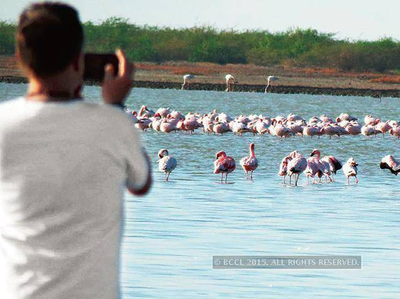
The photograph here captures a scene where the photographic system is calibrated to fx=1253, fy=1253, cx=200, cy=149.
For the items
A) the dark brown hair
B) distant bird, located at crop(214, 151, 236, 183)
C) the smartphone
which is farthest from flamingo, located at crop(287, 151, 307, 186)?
the dark brown hair

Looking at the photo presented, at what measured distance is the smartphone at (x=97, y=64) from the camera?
2572 mm

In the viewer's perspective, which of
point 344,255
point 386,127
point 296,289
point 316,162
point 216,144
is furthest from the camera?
point 386,127

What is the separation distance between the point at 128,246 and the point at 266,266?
1.01 metres

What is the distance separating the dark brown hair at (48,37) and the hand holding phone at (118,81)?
0.11m

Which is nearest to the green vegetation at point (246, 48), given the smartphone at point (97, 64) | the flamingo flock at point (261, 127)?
the flamingo flock at point (261, 127)

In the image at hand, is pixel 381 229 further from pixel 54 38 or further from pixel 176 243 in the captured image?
pixel 54 38

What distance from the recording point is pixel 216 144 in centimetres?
2073

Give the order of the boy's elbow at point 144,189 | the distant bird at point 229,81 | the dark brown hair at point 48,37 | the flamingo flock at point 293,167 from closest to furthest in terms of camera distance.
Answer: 1. the dark brown hair at point 48,37
2. the boy's elbow at point 144,189
3. the flamingo flock at point 293,167
4. the distant bird at point 229,81

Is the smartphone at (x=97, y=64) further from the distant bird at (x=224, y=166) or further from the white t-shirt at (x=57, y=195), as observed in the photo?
the distant bird at (x=224, y=166)

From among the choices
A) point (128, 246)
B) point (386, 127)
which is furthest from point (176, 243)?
point (386, 127)

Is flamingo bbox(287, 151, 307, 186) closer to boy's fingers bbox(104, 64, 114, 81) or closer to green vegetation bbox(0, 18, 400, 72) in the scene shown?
boy's fingers bbox(104, 64, 114, 81)

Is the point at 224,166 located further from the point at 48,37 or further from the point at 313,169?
the point at 48,37

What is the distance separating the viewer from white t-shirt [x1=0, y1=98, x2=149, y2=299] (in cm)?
246

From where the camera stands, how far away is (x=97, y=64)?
2.58 meters
